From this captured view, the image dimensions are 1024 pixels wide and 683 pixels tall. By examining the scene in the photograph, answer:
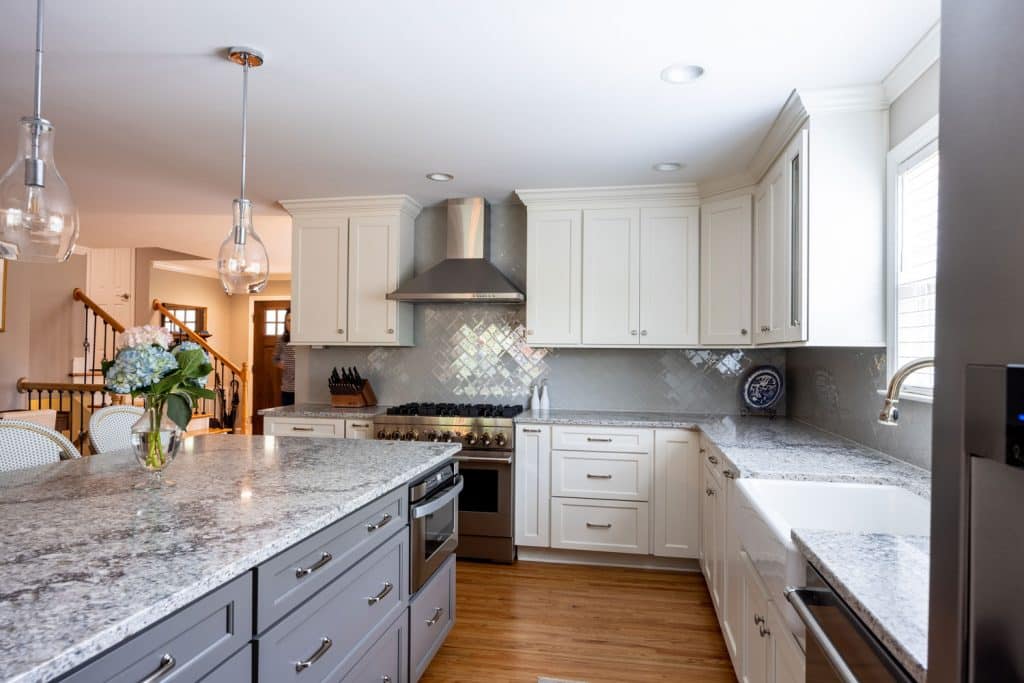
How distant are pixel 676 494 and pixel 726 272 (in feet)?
4.53

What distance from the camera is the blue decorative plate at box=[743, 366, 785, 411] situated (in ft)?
12.9

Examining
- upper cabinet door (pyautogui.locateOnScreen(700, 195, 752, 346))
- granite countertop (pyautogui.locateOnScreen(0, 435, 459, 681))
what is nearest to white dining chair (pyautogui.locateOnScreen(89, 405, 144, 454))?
granite countertop (pyautogui.locateOnScreen(0, 435, 459, 681))

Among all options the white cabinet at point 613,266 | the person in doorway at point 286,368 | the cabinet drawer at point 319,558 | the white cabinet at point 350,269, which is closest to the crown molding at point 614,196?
the white cabinet at point 613,266

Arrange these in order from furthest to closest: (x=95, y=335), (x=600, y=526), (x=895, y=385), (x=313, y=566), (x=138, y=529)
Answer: (x=95, y=335), (x=600, y=526), (x=313, y=566), (x=138, y=529), (x=895, y=385)

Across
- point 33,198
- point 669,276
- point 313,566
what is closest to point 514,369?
point 669,276

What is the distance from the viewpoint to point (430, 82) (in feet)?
7.99

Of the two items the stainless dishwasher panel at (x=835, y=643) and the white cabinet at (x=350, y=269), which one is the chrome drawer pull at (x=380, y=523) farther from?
the white cabinet at (x=350, y=269)

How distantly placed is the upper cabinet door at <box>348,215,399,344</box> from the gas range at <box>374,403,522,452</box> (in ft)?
2.10

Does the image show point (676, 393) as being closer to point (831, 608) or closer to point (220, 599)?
point (831, 608)

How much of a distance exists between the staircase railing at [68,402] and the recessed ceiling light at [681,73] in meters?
5.25

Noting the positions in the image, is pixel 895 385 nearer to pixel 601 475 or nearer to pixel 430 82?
pixel 430 82

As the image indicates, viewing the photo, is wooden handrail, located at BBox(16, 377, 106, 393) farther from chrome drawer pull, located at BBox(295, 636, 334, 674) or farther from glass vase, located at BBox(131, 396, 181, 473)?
chrome drawer pull, located at BBox(295, 636, 334, 674)

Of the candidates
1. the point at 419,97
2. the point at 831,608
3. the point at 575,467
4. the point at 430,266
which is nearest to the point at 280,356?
the point at 430,266

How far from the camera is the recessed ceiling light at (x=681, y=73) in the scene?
89.6 inches
